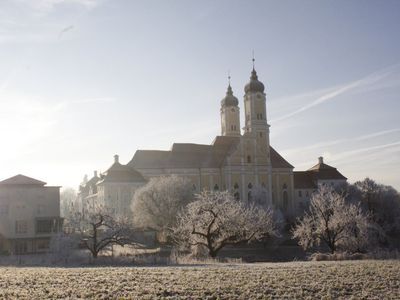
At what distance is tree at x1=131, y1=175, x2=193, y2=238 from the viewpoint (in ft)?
162

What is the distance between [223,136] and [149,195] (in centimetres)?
3029

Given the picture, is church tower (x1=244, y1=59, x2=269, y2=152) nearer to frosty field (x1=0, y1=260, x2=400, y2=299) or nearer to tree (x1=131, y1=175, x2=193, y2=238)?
tree (x1=131, y1=175, x2=193, y2=238)

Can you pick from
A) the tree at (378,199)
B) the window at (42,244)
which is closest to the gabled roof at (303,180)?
the tree at (378,199)

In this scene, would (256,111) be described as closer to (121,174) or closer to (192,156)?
(192,156)

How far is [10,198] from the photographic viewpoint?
4591cm

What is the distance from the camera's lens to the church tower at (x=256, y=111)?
77750mm

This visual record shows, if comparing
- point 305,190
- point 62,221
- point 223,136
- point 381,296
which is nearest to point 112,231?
point 62,221

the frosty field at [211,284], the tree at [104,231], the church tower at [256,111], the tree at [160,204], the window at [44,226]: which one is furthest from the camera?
the church tower at [256,111]

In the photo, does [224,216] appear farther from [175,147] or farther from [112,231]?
[175,147]

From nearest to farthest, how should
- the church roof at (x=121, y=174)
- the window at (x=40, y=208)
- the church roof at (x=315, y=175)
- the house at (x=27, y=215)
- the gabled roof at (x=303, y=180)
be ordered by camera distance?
the house at (x=27, y=215) < the window at (x=40, y=208) < the church roof at (x=121, y=174) < the gabled roof at (x=303, y=180) < the church roof at (x=315, y=175)

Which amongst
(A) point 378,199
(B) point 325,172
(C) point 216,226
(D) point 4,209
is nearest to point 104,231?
(C) point 216,226

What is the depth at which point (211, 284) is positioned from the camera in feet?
51.4

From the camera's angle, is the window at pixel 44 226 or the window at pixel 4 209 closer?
the window at pixel 4 209

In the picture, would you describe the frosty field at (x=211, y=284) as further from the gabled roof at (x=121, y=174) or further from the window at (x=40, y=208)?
the gabled roof at (x=121, y=174)
